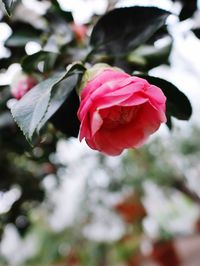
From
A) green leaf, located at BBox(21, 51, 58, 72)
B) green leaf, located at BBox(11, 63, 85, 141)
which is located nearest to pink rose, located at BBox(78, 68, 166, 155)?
green leaf, located at BBox(11, 63, 85, 141)

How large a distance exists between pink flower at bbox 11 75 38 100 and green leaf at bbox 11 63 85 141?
14cm

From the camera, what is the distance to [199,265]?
313 centimetres

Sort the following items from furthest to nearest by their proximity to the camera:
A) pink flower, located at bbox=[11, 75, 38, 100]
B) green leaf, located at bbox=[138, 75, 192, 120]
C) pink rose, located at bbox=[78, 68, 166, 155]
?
1. pink flower, located at bbox=[11, 75, 38, 100]
2. green leaf, located at bbox=[138, 75, 192, 120]
3. pink rose, located at bbox=[78, 68, 166, 155]

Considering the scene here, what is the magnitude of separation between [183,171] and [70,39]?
250 centimetres

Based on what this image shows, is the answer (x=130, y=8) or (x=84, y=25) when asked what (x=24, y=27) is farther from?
(x=130, y=8)

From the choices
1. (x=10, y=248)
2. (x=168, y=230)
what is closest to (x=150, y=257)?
(x=168, y=230)

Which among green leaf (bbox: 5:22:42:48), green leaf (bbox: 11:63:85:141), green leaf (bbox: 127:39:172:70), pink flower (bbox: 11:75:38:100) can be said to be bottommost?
pink flower (bbox: 11:75:38:100)

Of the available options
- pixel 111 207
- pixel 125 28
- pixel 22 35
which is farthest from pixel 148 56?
pixel 111 207

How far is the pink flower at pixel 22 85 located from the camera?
62 cm

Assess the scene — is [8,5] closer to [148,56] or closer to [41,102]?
[41,102]

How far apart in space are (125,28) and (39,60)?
0.13m

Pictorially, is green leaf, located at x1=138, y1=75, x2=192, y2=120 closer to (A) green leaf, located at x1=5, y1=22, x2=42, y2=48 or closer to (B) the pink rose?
→ (B) the pink rose

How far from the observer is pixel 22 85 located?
64cm

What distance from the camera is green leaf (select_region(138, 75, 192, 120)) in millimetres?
512
